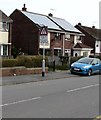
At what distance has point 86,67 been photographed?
28.3 meters

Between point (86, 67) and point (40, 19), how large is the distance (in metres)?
25.0

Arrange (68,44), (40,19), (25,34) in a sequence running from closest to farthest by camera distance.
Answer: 1. (25,34)
2. (40,19)
3. (68,44)

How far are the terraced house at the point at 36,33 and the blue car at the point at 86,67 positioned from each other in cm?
1698

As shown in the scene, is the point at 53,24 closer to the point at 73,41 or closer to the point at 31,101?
the point at 73,41

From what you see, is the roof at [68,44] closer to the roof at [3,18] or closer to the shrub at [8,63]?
the roof at [3,18]

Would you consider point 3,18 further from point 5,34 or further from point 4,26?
point 5,34

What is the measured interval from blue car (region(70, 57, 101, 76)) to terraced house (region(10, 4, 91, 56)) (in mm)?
16985

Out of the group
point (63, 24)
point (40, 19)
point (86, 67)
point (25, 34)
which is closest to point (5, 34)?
point (25, 34)

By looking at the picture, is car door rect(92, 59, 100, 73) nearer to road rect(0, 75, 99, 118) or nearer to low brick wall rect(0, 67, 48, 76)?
low brick wall rect(0, 67, 48, 76)

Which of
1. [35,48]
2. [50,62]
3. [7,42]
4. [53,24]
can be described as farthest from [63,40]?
Result: [50,62]

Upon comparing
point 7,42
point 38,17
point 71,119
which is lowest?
point 71,119

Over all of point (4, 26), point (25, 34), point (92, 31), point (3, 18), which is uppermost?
point (92, 31)

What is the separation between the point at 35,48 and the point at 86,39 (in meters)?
21.5

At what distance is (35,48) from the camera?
159 feet
